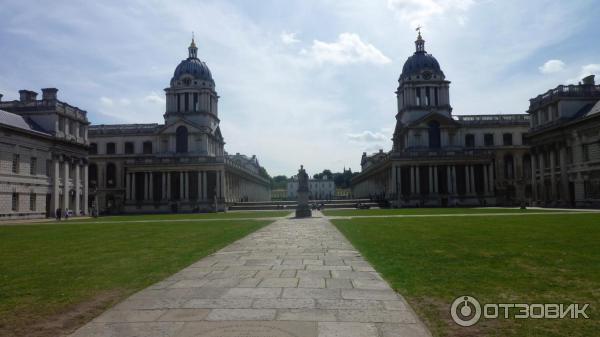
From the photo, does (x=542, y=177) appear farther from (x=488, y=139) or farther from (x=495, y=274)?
(x=495, y=274)

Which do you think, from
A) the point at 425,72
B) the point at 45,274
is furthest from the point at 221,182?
the point at 45,274

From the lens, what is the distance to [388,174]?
85812 mm

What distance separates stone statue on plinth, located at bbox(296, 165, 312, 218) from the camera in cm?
4244

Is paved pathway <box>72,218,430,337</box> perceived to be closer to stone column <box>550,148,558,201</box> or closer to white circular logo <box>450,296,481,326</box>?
white circular logo <box>450,296,481,326</box>

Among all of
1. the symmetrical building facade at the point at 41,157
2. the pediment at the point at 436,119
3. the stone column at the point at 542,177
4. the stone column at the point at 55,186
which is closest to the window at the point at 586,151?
the stone column at the point at 542,177

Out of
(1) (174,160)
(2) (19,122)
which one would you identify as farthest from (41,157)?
(1) (174,160)

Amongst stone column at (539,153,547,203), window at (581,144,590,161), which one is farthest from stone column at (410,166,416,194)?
window at (581,144,590,161)

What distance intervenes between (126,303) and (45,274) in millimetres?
4578

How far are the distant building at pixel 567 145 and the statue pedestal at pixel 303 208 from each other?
34.5 meters

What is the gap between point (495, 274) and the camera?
9.75 m

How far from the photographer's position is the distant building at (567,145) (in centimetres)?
5184

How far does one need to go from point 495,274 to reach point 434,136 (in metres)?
76.2

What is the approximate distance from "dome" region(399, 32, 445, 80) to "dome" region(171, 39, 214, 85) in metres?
39.5

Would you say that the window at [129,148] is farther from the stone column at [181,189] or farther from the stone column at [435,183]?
the stone column at [435,183]
